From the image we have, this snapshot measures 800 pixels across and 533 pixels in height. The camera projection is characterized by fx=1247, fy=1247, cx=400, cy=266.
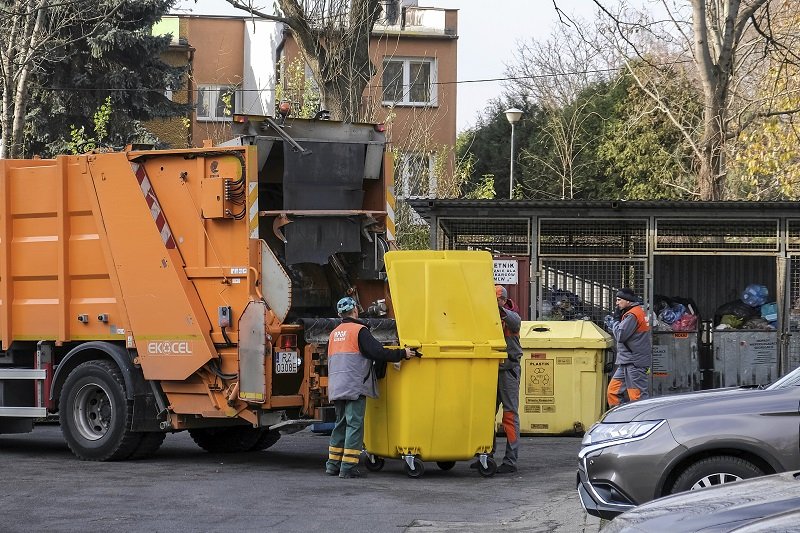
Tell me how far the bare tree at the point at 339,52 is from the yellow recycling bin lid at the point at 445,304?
711 cm

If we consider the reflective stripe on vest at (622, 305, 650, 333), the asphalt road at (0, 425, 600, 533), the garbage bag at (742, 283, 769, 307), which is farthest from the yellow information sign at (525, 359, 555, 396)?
the garbage bag at (742, 283, 769, 307)

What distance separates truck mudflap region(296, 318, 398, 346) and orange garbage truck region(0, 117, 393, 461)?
0.9 inches

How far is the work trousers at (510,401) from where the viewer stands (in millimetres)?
11070

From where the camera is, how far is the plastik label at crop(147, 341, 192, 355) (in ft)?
35.8

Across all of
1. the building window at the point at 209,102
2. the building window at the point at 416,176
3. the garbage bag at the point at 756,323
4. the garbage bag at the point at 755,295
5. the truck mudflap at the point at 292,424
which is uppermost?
the building window at the point at 209,102

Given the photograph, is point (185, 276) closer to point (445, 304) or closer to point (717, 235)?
point (445, 304)

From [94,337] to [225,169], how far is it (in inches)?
83.4

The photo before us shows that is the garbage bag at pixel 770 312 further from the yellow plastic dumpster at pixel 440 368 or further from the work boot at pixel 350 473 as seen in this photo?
the work boot at pixel 350 473

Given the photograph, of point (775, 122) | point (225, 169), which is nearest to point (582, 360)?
point (225, 169)

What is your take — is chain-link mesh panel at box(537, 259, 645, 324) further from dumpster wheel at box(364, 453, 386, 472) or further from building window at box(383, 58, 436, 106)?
building window at box(383, 58, 436, 106)

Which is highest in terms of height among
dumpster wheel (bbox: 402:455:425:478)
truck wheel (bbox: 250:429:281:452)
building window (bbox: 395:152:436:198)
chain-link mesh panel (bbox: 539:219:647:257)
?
building window (bbox: 395:152:436:198)

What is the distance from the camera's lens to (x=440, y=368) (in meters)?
10.4

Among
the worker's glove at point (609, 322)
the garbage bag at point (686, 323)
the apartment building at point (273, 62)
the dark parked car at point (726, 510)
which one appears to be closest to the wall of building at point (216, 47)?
the apartment building at point (273, 62)

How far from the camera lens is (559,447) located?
44.0 feet
